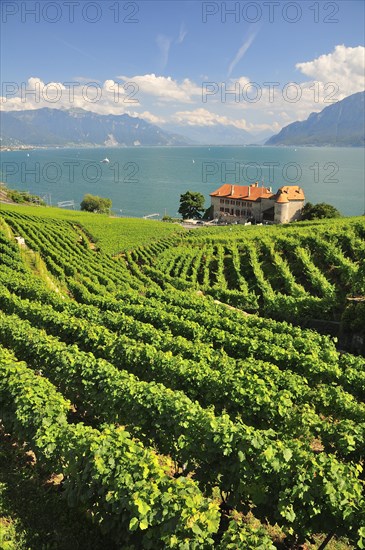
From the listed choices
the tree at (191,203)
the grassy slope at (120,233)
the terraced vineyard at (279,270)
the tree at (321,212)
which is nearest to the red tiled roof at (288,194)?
the tree at (321,212)

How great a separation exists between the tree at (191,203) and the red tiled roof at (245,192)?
27.5 ft

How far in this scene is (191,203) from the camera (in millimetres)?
102062

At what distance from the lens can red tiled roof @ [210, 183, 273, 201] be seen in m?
89.7

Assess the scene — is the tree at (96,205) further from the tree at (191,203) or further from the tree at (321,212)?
the tree at (321,212)

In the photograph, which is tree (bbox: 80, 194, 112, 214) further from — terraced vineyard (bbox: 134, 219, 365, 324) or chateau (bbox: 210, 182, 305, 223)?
terraced vineyard (bbox: 134, 219, 365, 324)

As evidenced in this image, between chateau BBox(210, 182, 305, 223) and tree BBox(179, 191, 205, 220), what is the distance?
6.79m

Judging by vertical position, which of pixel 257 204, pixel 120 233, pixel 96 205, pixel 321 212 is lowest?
pixel 120 233

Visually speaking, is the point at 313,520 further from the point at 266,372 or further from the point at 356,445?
the point at 266,372

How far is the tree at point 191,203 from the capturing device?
10237 centimetres

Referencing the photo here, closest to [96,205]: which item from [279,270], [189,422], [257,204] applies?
[257,204]

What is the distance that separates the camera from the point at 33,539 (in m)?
7.22

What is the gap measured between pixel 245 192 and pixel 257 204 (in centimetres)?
513

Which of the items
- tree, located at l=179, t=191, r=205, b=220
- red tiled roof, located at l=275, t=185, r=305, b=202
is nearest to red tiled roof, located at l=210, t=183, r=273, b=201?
red tiled roof, located at l=275, t=185, r=305, b=202

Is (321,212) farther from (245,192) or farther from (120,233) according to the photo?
(120,233)
